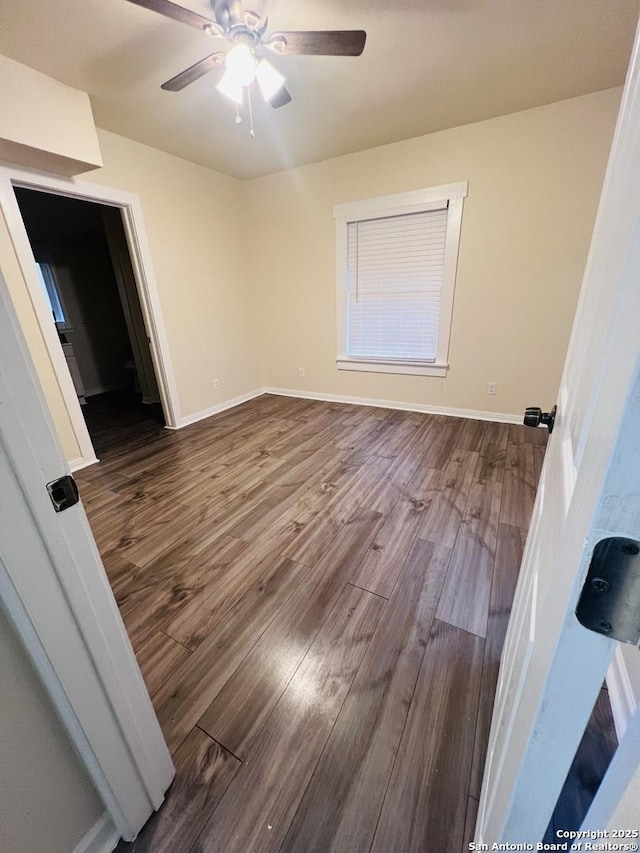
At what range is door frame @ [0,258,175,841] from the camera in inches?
18.9

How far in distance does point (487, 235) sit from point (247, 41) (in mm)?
2283

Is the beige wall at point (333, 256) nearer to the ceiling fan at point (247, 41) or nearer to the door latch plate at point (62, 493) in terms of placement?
the ceiling fan at point (247, 41)

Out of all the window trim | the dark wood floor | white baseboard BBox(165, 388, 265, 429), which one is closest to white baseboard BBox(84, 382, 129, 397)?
the window trim

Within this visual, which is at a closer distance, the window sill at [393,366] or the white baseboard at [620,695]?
the white baseboard at [620,695]

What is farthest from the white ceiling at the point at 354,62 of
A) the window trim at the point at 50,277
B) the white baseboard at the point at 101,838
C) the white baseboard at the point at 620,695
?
the window trim at the point at 50,277

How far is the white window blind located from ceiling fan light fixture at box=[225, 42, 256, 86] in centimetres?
192

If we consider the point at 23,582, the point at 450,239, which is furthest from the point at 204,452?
the point at 450,239

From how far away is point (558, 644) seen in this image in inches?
12.2

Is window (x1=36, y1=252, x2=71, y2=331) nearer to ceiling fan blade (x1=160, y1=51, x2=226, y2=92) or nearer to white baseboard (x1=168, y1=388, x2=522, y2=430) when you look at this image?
white baseboard (x1=168, y1=388, x2=522, y2=430)

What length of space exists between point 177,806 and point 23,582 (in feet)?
2.69

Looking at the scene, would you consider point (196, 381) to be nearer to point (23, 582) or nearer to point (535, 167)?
point (23, 582)

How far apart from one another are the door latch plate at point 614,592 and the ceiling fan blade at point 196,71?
245 cm

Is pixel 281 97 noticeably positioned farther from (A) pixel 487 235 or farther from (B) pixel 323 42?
(A) pixel 487 235

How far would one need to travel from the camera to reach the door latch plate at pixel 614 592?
252 mm
